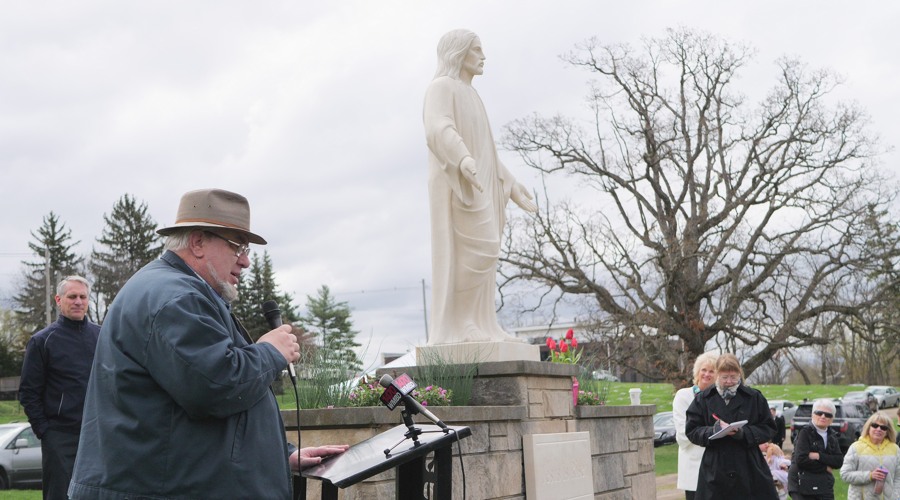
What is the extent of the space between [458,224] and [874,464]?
419cm

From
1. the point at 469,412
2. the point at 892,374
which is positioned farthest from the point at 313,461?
the point at 892,374

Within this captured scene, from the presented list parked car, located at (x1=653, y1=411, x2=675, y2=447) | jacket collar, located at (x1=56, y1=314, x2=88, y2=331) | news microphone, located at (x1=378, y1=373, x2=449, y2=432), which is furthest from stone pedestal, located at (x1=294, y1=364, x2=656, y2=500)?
parked car, located at (x1=653, y1=411, x2=675, y2=447)

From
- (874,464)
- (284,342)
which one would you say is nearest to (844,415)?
(874,464)

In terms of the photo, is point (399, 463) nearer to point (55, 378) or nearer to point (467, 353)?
point (55, 378)

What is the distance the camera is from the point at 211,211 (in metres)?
3.23

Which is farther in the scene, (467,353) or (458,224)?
(458,224)

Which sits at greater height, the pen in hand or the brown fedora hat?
the brown fedora hat

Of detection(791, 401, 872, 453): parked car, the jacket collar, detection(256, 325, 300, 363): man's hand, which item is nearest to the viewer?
detection(256, 325, 300, 363): man's hand

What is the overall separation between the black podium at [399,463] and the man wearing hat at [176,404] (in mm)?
246

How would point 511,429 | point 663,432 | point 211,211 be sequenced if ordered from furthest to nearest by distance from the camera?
point 663,432, point 511,429, point 211,211

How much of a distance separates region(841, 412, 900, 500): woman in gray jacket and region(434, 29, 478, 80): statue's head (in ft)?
15.4

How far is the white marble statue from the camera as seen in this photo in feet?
24.0

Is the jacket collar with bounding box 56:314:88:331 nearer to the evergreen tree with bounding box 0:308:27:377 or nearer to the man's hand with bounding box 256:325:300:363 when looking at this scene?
the man's hand with bounding box 256:325:300:363

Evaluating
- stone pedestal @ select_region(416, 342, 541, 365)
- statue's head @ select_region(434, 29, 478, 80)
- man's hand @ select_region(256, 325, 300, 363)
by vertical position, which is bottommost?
man's hand @ select_region(256, 325, 300, 363)
